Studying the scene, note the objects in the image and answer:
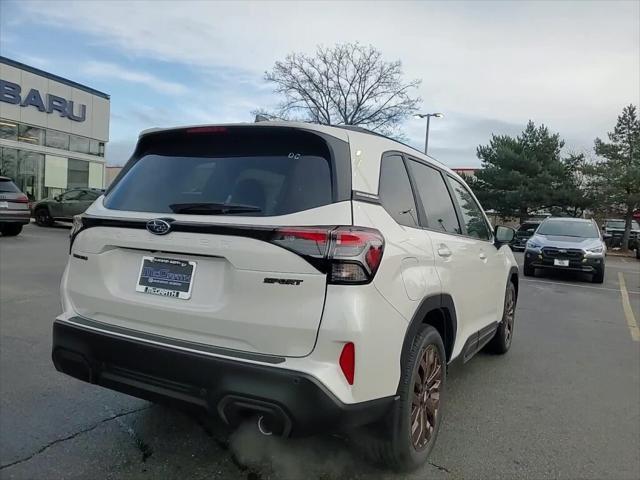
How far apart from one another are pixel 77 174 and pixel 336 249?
91.6 feet

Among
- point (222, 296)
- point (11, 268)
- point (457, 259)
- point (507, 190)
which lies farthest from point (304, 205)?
point (507, 190)

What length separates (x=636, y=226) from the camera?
29.0 m

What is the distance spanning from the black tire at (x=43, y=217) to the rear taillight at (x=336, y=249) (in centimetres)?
1917

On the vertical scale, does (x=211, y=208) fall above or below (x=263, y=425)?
above

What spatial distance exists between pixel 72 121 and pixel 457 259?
2697 cm

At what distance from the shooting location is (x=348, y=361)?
228cm

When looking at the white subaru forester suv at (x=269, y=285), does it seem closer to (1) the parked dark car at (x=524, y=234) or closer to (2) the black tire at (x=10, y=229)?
(2) the black tire at (x=10, y=229)

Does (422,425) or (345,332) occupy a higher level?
(345,332)

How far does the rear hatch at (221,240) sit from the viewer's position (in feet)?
7.57

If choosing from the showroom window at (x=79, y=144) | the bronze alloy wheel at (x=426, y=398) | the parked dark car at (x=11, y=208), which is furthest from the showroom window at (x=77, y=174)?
the bronze alloy wheel at (x=426, y=398)

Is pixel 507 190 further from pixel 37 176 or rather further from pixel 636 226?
pixel 37 176

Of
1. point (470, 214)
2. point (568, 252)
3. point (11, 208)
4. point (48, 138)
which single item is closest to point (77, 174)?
point (48, 138)

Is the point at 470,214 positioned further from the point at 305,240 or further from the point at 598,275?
the point at 598,275

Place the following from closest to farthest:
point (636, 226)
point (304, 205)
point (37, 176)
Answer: point (304, 205) → point (37, 176) → point (636, 226)
